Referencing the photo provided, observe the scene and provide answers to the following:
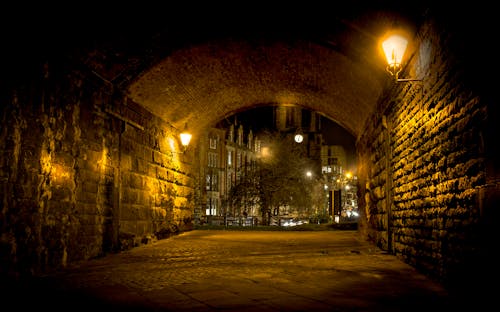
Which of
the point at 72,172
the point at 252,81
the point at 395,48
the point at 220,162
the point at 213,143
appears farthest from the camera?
the point at 220,162

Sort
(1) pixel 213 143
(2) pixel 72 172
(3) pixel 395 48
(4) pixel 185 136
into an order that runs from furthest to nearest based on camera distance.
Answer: (1) pixel 213 143 → (4) pixel 185 136 → (2) pixel 72 172 → (3) pixel 395 48

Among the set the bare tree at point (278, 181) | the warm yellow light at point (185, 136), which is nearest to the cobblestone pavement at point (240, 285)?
the warm yellow light at point (185, 136)

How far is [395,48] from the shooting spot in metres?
6.61

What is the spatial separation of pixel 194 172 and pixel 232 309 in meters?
11.9

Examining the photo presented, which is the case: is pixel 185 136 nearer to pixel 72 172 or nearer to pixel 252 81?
pixel 252 81

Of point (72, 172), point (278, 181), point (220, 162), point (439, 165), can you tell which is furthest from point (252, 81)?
point (220, 162)

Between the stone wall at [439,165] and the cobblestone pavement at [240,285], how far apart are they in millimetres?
412

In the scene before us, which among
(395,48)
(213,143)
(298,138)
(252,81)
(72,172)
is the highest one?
(213,143)

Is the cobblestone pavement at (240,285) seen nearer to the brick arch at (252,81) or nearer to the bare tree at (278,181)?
the brick arch at (252,81)

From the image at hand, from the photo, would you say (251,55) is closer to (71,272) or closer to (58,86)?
(58,86)

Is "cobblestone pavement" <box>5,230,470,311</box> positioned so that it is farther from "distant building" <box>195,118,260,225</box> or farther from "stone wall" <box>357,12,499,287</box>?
"distant building" <box>195,118,260,225</box>

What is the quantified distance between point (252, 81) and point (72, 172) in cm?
593

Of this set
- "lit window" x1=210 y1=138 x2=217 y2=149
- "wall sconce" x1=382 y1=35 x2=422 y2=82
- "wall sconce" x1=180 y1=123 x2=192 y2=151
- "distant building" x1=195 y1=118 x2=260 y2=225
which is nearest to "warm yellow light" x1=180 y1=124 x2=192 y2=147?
"wall sconce" x1=180 y1=123 x2=192 y2=151

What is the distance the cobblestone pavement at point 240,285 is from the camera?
4.39m
